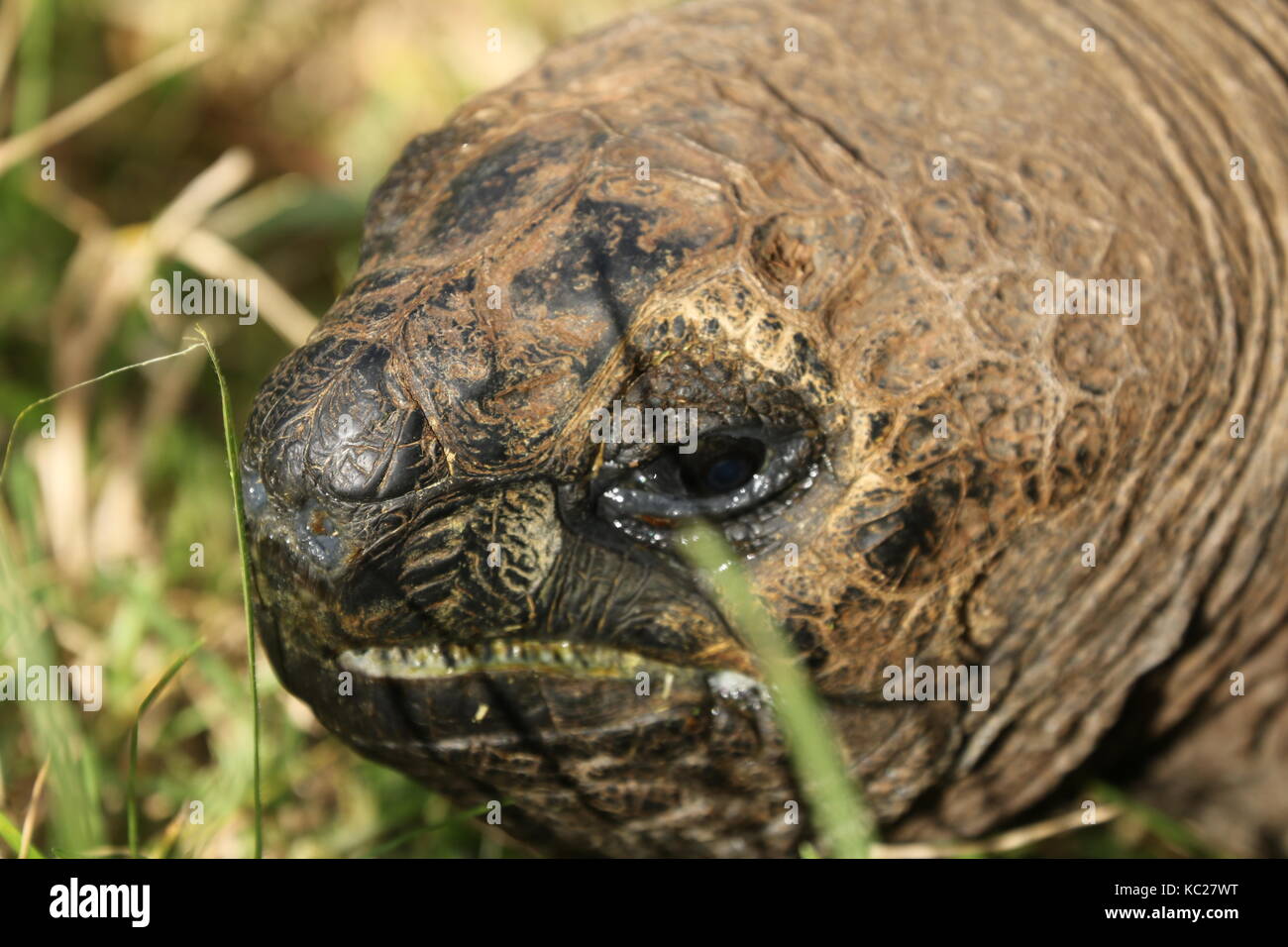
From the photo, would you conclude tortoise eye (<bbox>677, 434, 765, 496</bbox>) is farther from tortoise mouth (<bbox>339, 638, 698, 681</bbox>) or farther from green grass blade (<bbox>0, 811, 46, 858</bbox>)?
green grass blade (<bbox>0, 811, 46, 858</bbox>)

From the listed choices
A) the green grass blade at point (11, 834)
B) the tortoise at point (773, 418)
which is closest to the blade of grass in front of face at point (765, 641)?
the tortoise at point (773, 418)

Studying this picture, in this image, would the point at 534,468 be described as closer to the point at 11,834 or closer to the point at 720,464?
the point at 720,464

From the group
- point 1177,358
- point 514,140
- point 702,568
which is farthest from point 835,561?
point 514,140

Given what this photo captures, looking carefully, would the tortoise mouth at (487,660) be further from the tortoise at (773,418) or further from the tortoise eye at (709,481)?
the tortoise eye at (709,481)

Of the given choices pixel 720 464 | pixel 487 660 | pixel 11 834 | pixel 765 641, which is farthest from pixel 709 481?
pixel 11 834

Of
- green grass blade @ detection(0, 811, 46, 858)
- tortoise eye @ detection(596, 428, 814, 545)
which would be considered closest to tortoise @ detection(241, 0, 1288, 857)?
Result: tortoise eye @ detection(596, 428, 814, 545)

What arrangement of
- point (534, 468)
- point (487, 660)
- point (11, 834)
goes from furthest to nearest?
point (11, 834)
point (487, 660)
point (534, 468)

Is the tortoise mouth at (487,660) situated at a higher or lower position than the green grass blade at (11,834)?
higher

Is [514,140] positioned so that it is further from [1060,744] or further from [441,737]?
[1060,744]
